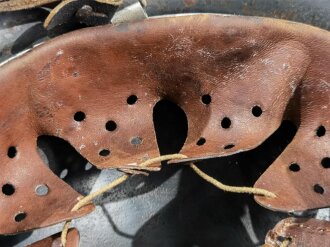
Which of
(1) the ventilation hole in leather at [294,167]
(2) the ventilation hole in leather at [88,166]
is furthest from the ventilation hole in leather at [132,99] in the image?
(1) the ventilation hole in leather at [294,167]

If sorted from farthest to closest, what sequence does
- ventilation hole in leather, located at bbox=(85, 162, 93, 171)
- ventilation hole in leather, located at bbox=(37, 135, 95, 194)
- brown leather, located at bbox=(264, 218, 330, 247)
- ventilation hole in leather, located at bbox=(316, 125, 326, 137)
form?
ventilation hole in leather, located at bbox=(85, 162, 93, 171), ventilation hole in leather, located at bbox=(37, 135, 95, 194), ventilation hole in leather, located at bbox=(316, 125, 326, 137), brown leather, located at bbox=(264, 218, 330, 247)

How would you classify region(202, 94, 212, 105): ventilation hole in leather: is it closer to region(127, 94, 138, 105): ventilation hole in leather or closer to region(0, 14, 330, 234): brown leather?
region(0, 14, 330, 234): brown leather

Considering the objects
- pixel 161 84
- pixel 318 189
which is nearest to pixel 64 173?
pixel 161 84

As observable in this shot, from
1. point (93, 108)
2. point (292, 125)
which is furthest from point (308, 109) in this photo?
point (93, 108)

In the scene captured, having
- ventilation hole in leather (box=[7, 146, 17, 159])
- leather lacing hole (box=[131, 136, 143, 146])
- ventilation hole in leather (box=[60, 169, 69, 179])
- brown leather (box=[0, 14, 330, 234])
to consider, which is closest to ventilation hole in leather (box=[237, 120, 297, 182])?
brown leather (box=[0, 14, 330, 234])

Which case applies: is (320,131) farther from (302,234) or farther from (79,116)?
(79,116)

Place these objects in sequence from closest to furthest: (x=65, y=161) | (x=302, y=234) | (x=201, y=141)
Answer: (x=302, y=234)
(x=201, y=141)
(x=65, y=161)
